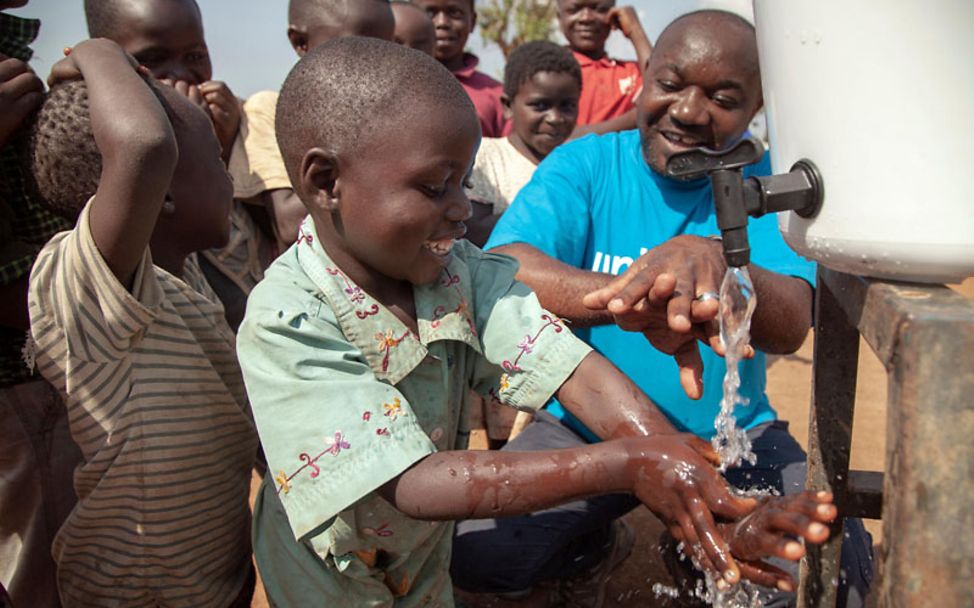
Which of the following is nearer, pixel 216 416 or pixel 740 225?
pixel 740 225

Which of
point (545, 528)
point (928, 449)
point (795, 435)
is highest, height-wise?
point (928, 449)

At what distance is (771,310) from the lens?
1836 mm

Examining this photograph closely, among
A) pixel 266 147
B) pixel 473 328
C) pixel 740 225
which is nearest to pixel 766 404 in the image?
pixel 473 328

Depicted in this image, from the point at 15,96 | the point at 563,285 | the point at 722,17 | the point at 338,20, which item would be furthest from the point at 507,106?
the point at 15,96

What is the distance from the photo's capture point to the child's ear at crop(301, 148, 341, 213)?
1.42m

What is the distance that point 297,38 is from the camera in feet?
10.2

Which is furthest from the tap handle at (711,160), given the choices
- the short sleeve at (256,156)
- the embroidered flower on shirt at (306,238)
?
the short sleeve at (256,156)

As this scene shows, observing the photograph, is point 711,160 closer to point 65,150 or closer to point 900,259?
point 900,259

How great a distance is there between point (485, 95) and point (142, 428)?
313cm

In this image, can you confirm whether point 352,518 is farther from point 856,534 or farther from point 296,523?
point 856,534

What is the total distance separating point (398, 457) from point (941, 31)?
94 cm

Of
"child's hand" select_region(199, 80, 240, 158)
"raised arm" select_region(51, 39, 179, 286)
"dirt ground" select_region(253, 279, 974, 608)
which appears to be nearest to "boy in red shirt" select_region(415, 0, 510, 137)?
"child's hand" select_region(199, 80, 240, 158)

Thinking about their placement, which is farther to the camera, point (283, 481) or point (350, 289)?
point (350, 289)

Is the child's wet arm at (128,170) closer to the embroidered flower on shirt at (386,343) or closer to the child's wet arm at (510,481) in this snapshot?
the embroidered flower on shirt at (386,343)
